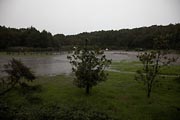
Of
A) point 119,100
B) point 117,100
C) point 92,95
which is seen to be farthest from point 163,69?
point 92,95

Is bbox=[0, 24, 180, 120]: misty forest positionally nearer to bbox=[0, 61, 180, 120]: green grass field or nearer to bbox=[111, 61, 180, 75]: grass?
bbox=[0, 61, 180, 120]: green grass field

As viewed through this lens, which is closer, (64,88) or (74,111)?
(74,111)

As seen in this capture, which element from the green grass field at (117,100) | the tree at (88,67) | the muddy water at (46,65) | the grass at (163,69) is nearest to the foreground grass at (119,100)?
the green grass field at (117,100)

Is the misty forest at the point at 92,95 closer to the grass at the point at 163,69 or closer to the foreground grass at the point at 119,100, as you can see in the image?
the foreground grass at the point at 119,100

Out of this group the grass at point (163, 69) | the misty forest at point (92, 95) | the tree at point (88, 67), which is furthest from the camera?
the grass at point (163, 69)

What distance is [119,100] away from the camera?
20.2 meters

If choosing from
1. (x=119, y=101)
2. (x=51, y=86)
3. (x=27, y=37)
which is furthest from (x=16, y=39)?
(x=119, y=101)

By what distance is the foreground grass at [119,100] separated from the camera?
54.4 feet

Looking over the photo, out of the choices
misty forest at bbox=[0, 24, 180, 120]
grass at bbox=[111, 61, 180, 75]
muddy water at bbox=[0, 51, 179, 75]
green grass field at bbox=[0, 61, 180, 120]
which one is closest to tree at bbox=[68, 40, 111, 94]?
misty forest at bbox=[0, 24, 180, 120]

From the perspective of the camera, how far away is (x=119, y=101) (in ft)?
65.1

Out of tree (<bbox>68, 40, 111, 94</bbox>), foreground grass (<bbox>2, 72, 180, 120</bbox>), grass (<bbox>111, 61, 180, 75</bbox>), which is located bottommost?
foreground grass (<bbox>2, 72, 180, 120</bbox>)

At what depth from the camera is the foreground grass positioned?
1658 centimetres

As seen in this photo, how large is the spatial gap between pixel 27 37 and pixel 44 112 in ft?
339

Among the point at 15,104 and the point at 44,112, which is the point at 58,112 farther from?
the point at 15,104
